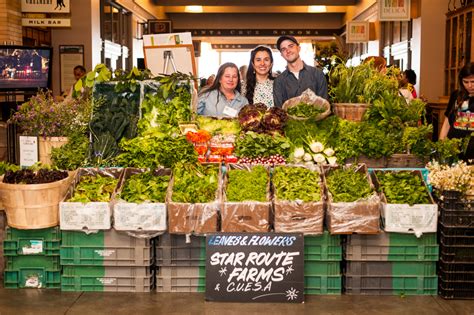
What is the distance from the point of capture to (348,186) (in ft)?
16.1

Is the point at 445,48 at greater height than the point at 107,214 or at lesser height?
greater

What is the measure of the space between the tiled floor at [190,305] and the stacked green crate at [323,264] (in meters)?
0.09

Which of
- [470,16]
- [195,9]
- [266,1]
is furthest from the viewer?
[195,9]

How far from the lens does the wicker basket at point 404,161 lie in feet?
18.1

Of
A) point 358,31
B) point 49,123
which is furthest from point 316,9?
point 49,123

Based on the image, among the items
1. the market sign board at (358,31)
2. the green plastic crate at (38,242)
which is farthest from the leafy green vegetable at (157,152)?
the market sign board at (358,31)

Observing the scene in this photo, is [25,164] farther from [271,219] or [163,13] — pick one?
[163,13]

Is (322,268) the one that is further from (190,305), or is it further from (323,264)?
(190,305)

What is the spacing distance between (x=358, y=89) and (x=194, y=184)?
6.80ft

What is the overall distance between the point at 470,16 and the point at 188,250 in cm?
803

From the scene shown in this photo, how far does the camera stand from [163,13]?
2264cm

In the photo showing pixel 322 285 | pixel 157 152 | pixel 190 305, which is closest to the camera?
pixel 190 305

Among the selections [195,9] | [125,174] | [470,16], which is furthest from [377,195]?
[195,9]

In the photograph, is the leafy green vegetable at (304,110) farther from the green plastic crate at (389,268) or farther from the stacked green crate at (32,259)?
the stacked green crate at (32,259)
